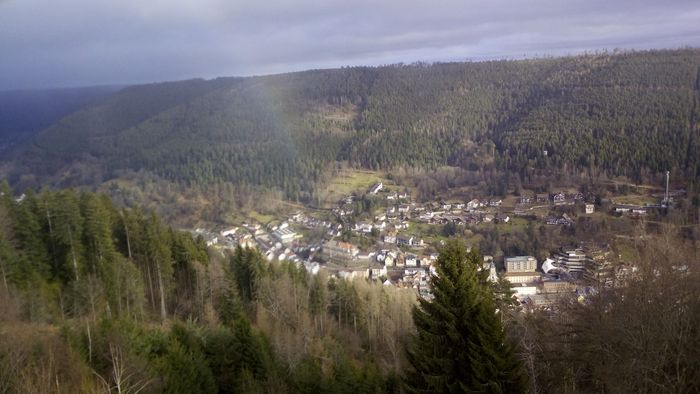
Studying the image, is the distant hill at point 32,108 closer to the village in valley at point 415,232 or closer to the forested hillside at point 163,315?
the village in valley at point 415,232

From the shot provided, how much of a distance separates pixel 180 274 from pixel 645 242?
11985mm

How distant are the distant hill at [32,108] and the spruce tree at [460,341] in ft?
143

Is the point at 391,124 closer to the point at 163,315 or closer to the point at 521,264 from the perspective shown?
the point at 521,264

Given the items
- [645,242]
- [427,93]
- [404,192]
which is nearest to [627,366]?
[645,242]

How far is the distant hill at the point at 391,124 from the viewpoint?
121 ft

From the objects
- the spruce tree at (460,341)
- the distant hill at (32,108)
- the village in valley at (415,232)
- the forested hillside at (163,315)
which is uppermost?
the distant hill at (32,108)

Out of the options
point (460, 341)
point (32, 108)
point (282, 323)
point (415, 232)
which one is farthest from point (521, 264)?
point (32, 108)

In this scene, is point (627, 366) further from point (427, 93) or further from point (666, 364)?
point (427, 93)

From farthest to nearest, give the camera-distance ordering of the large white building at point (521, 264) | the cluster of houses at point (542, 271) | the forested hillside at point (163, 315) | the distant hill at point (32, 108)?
the distant hill at point (32, 108)
the large white building at point (521, 264)
the cluster of houses at point (542, 271)
the forested hillside at point (163, 315)

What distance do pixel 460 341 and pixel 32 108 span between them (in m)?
59.6

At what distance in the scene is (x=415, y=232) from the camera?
90.3 ft

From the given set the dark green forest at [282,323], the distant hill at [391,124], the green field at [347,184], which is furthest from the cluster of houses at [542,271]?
the green field at [347,184]

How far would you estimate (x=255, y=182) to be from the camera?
1593 inches

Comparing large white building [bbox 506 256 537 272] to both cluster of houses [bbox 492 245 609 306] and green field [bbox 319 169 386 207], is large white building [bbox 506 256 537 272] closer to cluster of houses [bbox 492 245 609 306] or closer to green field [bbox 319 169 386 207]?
cluster of houses [bbox 492 245 609 306]
